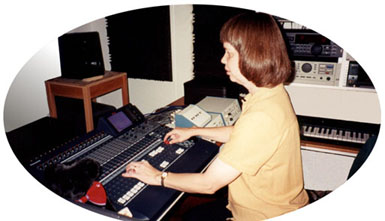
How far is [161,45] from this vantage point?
3494 mm

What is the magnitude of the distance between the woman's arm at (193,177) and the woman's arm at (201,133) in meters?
0.38

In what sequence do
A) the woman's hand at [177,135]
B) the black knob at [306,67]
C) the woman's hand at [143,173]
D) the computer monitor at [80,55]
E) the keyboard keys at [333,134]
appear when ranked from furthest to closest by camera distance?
1. the computer monitor at [80,55]
2. the black knob at [306,67]
3. the keyboard keys at [333,134]
4. the woman's hand at [177,135]
5. the woman's hand at [143,173]

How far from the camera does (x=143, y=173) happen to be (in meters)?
1.35

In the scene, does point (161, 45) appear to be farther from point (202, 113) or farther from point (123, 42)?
point (202, 113)

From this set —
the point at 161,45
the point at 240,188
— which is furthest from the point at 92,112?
the point at 240,188

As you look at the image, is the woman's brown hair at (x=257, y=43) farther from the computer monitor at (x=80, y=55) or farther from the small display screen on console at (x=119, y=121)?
the computer monitor at (x=80, y=55)

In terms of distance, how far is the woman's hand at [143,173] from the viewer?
1.33 m

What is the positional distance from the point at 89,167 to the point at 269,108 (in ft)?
2.45

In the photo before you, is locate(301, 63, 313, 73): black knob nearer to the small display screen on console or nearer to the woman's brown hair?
the woman's brown hair

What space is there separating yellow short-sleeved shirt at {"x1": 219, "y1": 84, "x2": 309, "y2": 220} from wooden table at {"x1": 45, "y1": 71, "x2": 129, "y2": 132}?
2.18m

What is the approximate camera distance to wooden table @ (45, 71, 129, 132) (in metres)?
3.17

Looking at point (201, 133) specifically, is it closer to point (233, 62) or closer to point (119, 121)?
point (119, 121)

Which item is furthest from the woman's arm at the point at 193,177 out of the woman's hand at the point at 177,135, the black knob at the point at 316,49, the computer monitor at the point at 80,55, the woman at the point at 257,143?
the computer monitor at the point at 80,55

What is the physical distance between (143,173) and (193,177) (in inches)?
9.1
